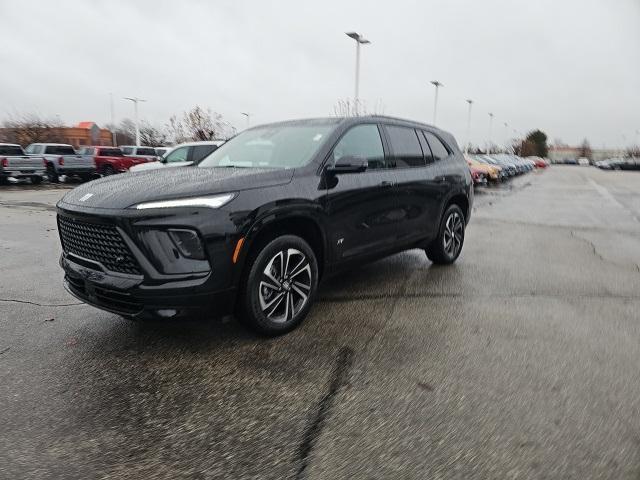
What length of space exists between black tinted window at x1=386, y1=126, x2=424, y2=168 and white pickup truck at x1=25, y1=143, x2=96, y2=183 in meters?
20.3

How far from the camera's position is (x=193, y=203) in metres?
3.15

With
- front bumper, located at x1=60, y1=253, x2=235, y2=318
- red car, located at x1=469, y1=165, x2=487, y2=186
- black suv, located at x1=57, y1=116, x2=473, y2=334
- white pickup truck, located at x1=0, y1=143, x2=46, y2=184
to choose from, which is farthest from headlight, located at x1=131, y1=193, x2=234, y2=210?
white pickup truck, located at x1=0, y1=143, x2=46, y2=184

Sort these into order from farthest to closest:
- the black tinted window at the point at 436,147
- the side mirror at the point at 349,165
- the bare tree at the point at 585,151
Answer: the bare tree at the point at 585,151, the black tinted window at the point at 436,147, the side mirror at the point at 349,165

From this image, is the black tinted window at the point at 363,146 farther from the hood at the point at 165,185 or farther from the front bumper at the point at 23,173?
the front bumper at the point at 23,173

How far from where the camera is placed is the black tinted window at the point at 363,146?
4.29 m

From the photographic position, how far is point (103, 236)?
3201mm

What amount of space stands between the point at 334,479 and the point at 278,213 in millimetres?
1922

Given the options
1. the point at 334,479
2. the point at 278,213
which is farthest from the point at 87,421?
the point at 278,213

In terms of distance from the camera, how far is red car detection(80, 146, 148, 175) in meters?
22.3

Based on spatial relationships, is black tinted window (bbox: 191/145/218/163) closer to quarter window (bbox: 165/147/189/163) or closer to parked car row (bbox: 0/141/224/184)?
quarter window (bbox: 165/147/189/163)

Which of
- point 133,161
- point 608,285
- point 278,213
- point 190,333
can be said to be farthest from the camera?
point 133,161

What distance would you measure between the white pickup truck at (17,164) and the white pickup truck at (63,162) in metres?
1.43

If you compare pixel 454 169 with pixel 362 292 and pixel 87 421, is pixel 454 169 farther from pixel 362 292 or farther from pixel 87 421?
pixel 87 421

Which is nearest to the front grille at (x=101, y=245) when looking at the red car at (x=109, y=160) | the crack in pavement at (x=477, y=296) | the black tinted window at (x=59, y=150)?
the crack in pavement at (x=477, y=296)
